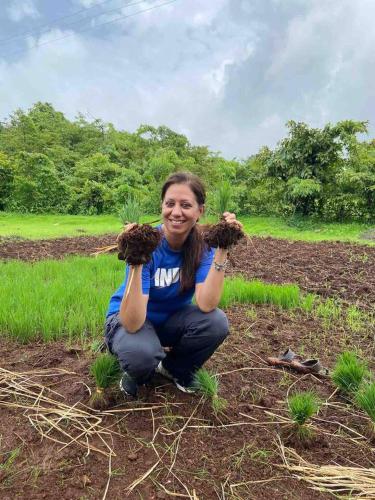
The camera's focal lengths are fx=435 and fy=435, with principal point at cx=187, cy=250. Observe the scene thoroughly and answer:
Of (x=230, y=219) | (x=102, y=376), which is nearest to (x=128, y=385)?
(x=102, y=376)

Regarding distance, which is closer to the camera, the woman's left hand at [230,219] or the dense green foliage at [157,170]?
the woman's left hand at [230,219]

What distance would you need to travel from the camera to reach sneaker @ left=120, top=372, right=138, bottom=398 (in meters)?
2.31

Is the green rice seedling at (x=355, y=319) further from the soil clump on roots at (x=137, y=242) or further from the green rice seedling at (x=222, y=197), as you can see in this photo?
the soil clump on roots at (x=137, y=242)

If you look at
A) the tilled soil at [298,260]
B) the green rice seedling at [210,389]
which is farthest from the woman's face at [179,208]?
the tilled soil at [298,260]

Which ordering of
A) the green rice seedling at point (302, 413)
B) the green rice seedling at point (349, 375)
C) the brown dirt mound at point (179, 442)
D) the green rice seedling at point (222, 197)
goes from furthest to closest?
the green rice seedling at point (349, 375) < the green rice seedling at point (222, 197) < the green rice seedling at point (302, 413) < the brown dirt mound at point (179, 442)

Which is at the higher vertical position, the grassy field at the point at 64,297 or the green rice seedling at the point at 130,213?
the green rice seedling at the point at 130,213

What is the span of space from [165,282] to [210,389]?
0.60m

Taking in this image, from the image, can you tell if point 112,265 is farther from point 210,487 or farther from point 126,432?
point 210,487

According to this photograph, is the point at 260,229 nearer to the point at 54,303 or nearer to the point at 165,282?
the point at 54,303

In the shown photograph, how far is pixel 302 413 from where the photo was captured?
1.98m

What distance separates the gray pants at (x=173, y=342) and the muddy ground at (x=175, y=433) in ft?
0.52

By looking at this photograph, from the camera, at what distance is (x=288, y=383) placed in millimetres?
2619

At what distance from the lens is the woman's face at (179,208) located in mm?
2215

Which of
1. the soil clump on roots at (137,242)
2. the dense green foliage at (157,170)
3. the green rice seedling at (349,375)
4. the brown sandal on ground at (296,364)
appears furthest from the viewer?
the dense green foliage at (157,170)
